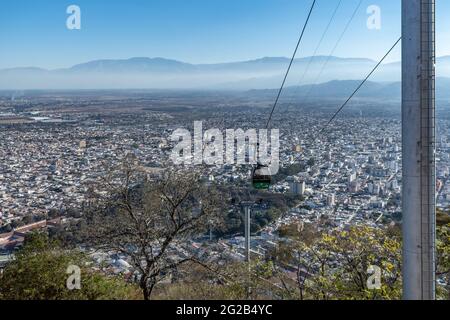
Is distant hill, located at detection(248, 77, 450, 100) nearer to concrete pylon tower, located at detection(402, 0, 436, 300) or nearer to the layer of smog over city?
the layer of smog over city

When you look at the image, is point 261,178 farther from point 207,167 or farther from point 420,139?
point 207,167

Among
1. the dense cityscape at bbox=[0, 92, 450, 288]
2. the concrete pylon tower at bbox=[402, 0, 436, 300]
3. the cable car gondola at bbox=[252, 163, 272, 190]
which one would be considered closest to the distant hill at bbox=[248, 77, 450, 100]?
the dense cityscape at bbox=[0, 92, 450, 288]

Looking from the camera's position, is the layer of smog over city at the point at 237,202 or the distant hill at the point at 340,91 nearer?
the layer of smog over city at the point at 237,202

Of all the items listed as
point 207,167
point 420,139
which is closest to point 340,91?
point 207,167

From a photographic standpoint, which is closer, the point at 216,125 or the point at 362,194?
the point at 362,194

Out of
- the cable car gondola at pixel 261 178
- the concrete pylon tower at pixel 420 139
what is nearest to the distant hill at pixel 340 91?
the cable car gondola at pixel 261 178

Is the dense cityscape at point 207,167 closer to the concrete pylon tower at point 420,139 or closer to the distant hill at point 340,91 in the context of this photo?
the distant hill at point 340,91

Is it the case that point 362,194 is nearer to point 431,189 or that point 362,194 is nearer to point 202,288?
point 202,288
